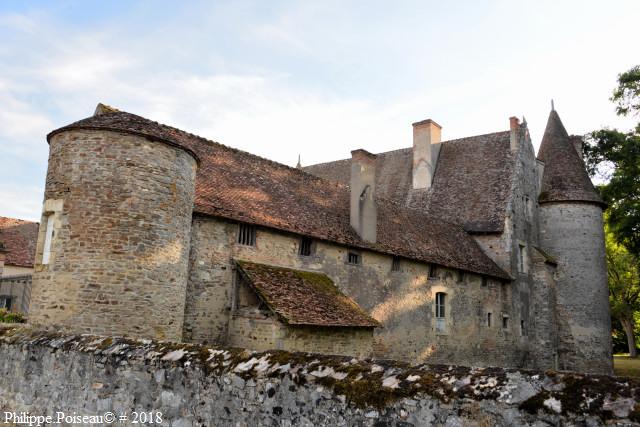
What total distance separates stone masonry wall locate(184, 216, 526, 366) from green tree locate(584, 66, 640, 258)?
299 inches

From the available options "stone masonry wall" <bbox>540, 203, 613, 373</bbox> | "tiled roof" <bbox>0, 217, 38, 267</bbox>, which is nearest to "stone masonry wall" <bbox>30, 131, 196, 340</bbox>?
"tiled roof" <bbox>0, 217, 38, 267</bbox>

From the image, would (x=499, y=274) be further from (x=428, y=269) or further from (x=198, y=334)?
(x=198, y=334)

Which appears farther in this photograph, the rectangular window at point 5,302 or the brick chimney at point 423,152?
the brick chimney at point 423,152

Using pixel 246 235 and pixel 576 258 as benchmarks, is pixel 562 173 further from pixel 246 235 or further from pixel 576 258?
pixel 246 235

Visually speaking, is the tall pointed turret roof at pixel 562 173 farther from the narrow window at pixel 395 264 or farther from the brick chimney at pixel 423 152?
the narrow window at pixel 395 264

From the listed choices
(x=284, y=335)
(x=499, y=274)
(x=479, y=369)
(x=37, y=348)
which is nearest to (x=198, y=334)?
(x=284, y=335)

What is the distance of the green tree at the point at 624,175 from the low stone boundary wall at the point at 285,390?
24399 millimetres

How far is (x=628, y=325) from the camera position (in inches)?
1543

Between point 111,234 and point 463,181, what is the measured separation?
65.7ft

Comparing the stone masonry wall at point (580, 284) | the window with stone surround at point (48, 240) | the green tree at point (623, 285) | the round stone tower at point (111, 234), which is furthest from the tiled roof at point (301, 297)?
the green tree at point (623, 285)

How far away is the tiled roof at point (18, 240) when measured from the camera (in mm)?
24750

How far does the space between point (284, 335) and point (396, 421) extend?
7575mm

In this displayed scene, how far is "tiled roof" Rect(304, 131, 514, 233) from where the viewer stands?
2392cm

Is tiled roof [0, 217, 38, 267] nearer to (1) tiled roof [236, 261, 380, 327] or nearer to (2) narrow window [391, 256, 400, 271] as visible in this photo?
(1) tiled roof [236, 261, 380, 327]
